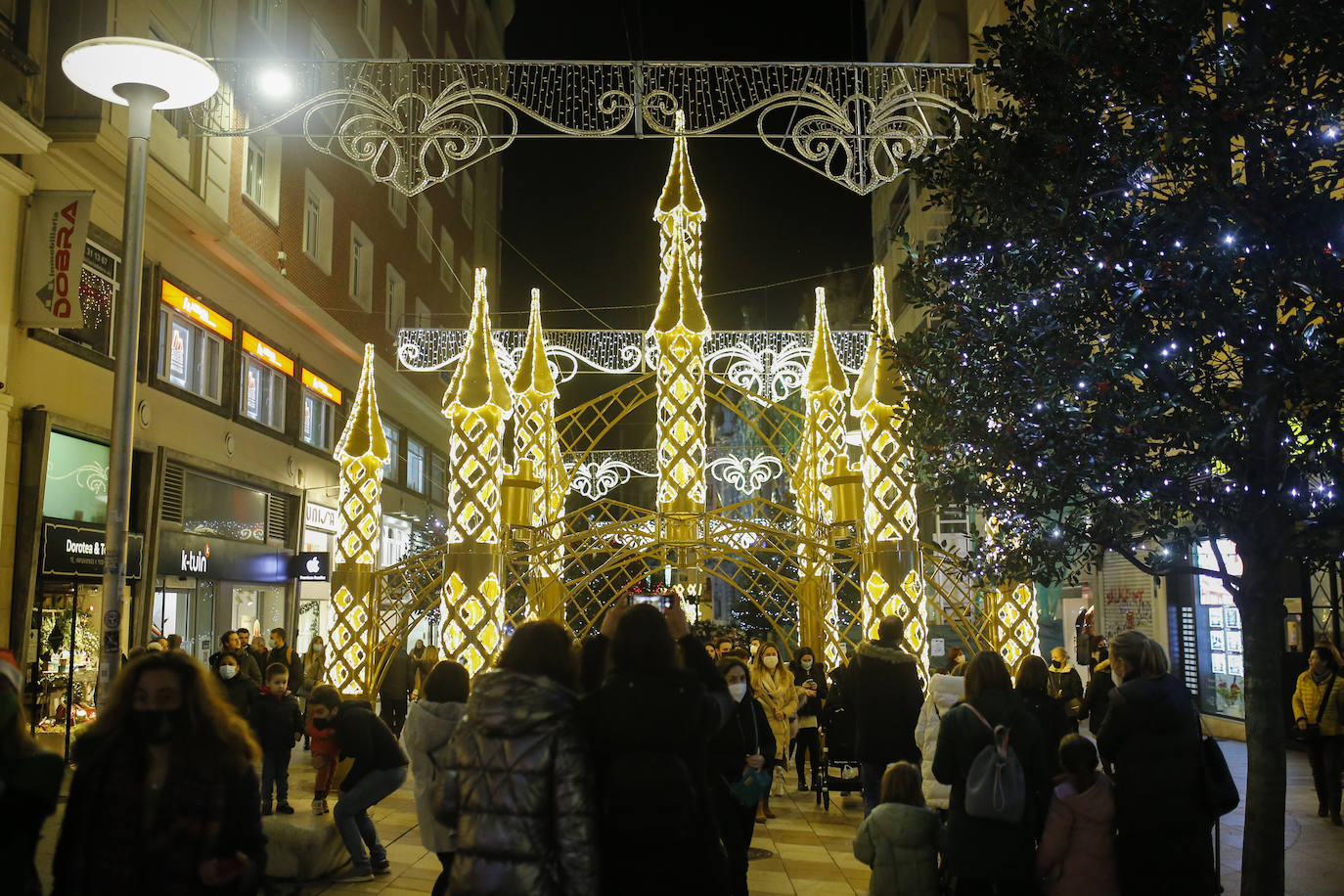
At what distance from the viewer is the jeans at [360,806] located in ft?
26.0

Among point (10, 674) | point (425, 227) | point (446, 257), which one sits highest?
point (446, 257)

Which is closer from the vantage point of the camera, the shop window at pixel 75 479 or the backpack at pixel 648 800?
the backpack at pixel 648 800

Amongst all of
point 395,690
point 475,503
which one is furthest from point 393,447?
point 475,503

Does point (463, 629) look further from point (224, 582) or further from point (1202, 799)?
point (224, 582)

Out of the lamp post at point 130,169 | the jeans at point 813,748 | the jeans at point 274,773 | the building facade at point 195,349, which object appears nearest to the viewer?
the lamp post at point 130,169

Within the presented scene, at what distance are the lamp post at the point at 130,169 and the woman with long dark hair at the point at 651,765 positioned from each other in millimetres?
5758

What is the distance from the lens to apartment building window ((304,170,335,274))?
2378 cm

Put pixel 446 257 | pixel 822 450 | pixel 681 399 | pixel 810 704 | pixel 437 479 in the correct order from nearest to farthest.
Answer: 1. pixel 681 399
2. pixel 810 704
3. pixel 822 450
4. pixel 437 479
5. pixel 446 257

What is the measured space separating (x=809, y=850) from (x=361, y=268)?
22258mm

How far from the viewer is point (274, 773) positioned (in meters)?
11.3

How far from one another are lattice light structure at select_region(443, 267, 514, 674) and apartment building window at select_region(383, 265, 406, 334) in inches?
778

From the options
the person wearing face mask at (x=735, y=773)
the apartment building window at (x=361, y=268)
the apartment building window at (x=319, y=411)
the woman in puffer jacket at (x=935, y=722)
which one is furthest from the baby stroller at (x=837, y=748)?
the apartment building window at (x=361, y=268)

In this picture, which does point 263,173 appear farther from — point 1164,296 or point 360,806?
point 1164,296

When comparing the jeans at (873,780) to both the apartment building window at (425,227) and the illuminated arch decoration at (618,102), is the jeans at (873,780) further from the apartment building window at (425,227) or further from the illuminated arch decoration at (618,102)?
Answer: the apartment building window at (425,227)
